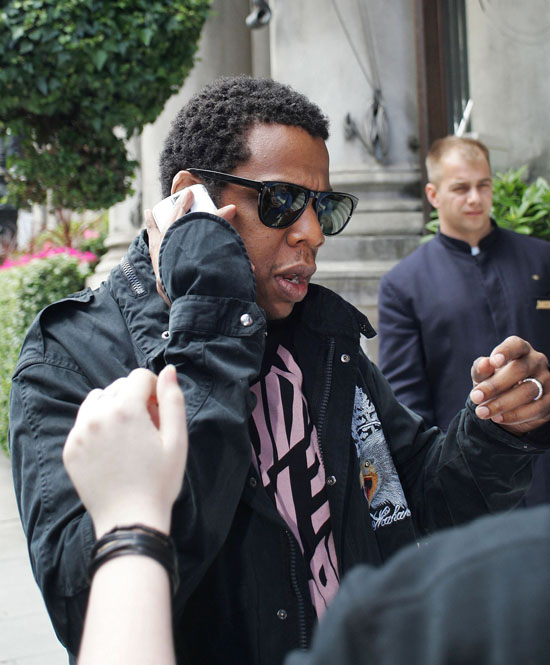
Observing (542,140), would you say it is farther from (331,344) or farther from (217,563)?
(217,563)

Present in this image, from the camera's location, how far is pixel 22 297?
813 cm

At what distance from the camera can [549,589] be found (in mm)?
556

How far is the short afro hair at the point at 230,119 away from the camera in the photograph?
6.16ft

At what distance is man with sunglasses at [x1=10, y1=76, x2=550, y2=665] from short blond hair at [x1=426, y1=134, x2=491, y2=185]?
8.33 ft

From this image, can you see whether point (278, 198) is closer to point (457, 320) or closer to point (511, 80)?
point (457, 320)

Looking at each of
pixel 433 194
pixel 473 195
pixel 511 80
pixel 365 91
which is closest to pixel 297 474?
pixel 473 195

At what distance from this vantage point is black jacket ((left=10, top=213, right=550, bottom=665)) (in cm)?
141

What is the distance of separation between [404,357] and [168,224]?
243 cm

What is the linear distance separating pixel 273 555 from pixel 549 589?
43.3 inches

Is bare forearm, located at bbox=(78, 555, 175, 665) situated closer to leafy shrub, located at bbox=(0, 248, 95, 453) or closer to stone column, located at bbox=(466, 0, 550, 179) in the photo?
stone column, located at bbox=(466, 0, 550, 179)

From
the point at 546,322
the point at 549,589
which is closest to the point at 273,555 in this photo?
the point at 549,589

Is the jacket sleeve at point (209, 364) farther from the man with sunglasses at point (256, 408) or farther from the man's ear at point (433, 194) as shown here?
the man's ear at point (433, 194)

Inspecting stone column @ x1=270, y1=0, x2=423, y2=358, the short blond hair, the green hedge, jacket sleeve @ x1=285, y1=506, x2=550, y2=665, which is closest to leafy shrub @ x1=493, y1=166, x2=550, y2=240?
the short blond hair

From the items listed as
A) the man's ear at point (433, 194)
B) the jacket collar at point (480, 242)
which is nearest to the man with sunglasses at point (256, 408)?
the jacket collar at point (480, 242)
